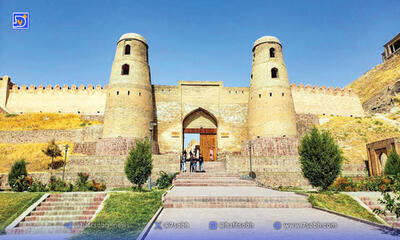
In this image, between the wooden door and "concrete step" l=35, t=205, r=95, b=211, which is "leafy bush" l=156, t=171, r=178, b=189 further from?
the wooden door

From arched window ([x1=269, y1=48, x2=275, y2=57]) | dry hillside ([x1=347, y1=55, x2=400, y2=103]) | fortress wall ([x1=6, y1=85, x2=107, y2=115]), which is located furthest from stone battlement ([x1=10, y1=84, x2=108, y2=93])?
dry hillside ([x1=347, y1=55, x2=400, y2=103])

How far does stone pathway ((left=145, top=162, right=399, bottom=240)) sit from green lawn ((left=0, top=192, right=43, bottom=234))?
3648 mm

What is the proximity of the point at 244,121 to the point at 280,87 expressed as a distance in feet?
14.1

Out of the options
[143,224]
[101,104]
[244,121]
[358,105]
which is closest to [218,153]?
[244,121]

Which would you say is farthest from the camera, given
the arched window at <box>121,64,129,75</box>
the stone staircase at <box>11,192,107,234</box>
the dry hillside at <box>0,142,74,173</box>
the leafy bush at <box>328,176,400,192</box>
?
the arched window at <box>121,64,129,75</box>

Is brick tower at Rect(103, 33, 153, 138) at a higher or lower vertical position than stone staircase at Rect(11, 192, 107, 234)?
higher

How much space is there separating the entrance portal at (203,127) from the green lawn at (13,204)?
1573 cm

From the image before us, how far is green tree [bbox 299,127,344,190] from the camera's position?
31.4ft

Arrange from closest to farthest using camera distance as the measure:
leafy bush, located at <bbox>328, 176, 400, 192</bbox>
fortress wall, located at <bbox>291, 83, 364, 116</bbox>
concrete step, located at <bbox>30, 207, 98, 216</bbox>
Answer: concrete step, located at <bbox>30, 207, 98, 216</bbox> → leafy bush, located at <bbox>328, 176, 400, 192</bbox> → fortress wall, located at <bbox>291, 83, 364, 116</bbox>

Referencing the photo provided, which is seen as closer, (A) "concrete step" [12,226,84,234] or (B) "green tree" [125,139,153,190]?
(A) "concrete step" [12,226,84,234]

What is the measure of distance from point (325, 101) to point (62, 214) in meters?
30.0

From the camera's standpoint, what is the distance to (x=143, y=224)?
5.69m

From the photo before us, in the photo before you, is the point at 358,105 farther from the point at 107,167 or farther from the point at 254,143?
the point at 107,167

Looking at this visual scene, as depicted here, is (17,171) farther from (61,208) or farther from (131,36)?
(131,36)
